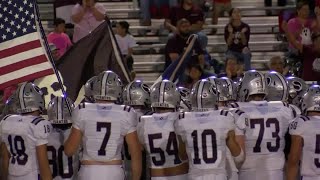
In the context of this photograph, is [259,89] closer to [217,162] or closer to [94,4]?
[217,162]

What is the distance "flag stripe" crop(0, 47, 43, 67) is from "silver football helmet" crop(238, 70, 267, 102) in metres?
2.90

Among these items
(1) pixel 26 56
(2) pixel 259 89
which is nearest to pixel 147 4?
(1) pixel 26 56

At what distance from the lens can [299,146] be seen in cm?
1090

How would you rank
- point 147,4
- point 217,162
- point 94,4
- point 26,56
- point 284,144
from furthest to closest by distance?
point 147,4 < point 94,4 < point 26,56 < point 284,144 < point 217,162

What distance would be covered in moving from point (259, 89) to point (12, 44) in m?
3.43

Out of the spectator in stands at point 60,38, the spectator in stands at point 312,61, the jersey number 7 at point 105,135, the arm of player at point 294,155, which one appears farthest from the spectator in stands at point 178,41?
the jersey number 7 at point 105,135

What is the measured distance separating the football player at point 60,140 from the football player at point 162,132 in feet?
A: 2.42

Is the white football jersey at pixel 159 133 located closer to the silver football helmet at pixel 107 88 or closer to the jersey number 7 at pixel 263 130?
the silver football helmet at pixel 107 88

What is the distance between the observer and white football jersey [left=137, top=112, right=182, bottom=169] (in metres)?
10.9

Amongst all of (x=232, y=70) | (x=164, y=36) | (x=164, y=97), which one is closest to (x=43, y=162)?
(x=164, y=97)

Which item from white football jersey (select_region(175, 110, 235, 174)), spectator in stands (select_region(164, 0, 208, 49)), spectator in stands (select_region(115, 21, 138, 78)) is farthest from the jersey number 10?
spectator in stands (select_region(164, 0, 208, 49))

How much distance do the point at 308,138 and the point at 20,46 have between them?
4029 millimetres

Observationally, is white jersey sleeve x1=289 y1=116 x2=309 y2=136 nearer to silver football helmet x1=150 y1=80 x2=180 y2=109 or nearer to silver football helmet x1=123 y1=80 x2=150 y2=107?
silver football helmet x1=150 y1=80 x2=180 y2=109

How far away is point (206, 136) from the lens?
1058 cm
